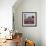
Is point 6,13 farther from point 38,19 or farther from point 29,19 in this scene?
point 38,19

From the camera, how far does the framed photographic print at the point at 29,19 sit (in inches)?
215

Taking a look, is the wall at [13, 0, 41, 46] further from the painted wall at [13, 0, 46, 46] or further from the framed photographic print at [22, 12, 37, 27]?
the framed photographic print at [22, 12, 37, 27]

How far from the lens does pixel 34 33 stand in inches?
217

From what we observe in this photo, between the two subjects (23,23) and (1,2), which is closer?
(1,2)

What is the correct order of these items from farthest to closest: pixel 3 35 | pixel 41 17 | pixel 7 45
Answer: pixel 41 17
pixel 3 35
pixel 7 45

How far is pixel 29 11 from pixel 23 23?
59 centimetres

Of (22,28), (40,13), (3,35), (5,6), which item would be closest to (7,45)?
(3,35)

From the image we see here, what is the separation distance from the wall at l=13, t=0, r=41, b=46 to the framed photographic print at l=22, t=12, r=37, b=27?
0.45ft

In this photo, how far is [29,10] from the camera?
5477 millimetres

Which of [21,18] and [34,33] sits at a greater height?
[21,18]

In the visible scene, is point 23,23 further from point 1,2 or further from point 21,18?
point 1,2

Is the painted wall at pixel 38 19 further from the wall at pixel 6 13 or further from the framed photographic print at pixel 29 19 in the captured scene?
the wall at pixel 6 13

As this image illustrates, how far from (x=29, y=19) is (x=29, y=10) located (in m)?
0.40

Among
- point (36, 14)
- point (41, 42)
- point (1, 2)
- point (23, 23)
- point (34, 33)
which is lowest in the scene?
point (41, 42)
